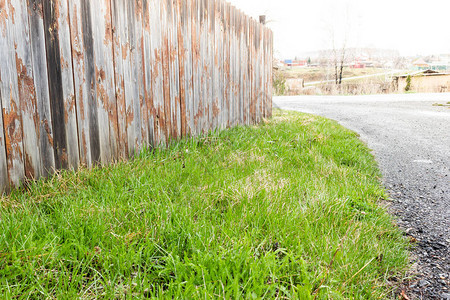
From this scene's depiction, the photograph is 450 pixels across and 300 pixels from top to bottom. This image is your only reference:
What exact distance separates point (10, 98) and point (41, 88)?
0.77 ft

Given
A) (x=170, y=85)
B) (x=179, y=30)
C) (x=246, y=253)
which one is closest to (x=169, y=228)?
(x=246, y=253)

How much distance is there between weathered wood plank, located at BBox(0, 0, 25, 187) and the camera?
225 centimetres

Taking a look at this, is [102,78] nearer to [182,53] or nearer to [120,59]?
→ [120,59]

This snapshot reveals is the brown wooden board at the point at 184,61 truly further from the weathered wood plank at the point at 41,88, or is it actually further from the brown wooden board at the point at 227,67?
the weathered wood plank at the point at 41,88

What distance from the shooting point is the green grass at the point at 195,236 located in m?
1.54

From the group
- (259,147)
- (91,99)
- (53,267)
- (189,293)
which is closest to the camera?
(189,293)

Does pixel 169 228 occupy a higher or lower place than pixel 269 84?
lower

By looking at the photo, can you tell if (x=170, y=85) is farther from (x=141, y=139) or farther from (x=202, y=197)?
(x=202, y=197)

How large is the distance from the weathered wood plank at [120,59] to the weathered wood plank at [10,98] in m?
0.97

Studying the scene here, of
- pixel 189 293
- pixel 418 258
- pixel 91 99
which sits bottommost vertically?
pixel 418 258

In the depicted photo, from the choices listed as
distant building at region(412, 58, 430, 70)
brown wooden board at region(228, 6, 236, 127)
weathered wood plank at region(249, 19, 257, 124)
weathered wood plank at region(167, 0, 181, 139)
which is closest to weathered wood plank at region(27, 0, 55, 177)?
weathered wood plank at region(167, 0, 181, 139)

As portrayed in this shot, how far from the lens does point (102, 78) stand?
3.05 meters

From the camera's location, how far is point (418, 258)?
2.07 m

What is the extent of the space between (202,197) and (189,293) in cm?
102
